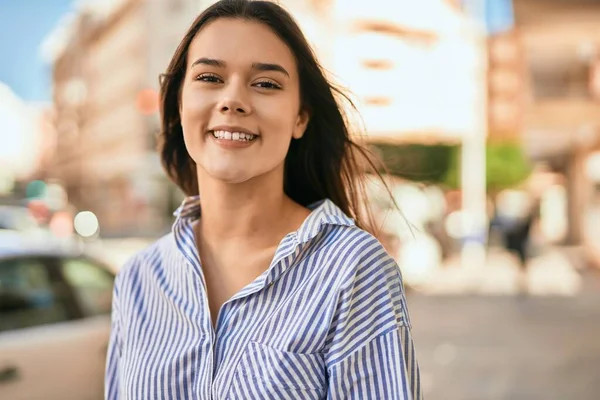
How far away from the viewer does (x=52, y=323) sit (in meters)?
4.11

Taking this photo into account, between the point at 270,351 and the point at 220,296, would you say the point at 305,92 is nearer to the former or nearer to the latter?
the point at 220,296

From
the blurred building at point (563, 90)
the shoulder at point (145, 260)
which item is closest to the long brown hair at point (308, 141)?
the shoulder at point (145, 260)

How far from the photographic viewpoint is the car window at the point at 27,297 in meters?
4.01

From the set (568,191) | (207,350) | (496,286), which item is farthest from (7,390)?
(568,191)

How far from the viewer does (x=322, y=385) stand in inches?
55.9

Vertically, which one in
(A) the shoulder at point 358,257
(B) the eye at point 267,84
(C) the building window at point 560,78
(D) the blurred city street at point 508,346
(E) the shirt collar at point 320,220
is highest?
(C) the building window at point 560,78

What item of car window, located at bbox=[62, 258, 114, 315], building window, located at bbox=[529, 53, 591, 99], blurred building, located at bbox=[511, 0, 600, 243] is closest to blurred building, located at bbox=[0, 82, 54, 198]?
blurred building, located at bbox=[511, 0, 600, 243]

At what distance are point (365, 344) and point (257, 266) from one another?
0.29 meters

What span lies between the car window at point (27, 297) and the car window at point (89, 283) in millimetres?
117

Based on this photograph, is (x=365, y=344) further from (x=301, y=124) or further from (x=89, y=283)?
(x=89, y=283)

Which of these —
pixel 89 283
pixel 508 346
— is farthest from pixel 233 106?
pixel 508 346

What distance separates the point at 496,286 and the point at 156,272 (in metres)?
13.8

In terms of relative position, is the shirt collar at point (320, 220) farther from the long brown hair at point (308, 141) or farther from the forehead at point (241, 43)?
the forehead at point (241, 43)

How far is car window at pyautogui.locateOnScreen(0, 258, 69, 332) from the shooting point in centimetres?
401
